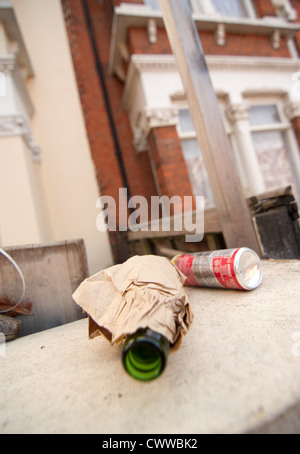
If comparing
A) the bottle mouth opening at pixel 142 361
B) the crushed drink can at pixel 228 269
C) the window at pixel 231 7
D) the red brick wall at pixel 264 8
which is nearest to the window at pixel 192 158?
the window at pixel 231 7

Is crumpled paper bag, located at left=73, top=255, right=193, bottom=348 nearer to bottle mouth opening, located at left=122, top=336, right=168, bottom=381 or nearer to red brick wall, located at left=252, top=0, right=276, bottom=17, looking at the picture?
bottle mouth opening, located at left=122, top=336, right=168, bottom=381

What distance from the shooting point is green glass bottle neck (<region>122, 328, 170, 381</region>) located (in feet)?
1.70

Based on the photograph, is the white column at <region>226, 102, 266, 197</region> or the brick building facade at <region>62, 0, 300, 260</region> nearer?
the brick building facade at <region>62, 0, 300, 260</region>

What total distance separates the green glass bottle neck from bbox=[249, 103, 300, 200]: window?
3.82 meters

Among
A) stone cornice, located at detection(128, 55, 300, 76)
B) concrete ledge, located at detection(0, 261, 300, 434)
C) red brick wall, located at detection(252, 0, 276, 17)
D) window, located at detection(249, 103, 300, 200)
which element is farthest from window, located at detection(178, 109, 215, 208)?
concrete ledge, located at detection(0, 261, 300, 434)

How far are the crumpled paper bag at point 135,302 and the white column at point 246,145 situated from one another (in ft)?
10.6

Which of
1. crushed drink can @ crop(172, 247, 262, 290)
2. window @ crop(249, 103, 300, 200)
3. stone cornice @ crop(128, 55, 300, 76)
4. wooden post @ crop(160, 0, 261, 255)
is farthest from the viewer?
window @ crop(249, 103, 300, 200)

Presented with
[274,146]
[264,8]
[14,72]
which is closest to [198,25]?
[264,8]

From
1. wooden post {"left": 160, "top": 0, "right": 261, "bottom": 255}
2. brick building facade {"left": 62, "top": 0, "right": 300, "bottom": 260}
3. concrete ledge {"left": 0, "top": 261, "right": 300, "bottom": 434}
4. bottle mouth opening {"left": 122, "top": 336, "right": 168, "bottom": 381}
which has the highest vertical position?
brick building facade {"left": 62, "top": 0, "right": 300, "bottom": 260}

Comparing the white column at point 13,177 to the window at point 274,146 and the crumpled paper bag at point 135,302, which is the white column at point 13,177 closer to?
the crumpled paper bag at point 135,302

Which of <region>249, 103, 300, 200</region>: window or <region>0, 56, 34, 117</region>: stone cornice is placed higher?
<region>0, 56, 34, 117</region>: stone cornice

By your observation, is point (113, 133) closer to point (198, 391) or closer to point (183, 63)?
point (183, 63)

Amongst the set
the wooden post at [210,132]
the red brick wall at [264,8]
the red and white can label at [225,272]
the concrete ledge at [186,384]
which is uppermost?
the red brick wall at [264,8]

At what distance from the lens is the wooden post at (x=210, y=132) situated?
145cm
